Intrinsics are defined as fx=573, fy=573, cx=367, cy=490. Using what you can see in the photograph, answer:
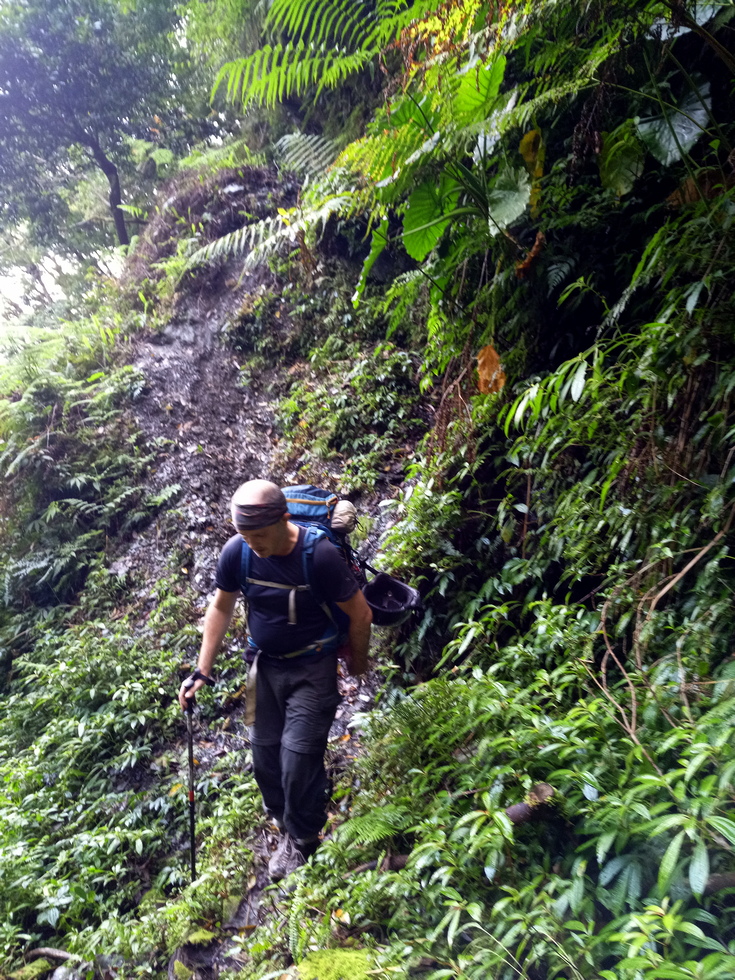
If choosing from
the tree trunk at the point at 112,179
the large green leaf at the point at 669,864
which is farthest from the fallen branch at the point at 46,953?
the tree trunk at the point at 112,179

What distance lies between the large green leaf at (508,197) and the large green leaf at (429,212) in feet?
0.82

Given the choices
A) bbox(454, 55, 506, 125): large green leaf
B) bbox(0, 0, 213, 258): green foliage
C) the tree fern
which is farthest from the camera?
bbox(0, 0, 213, 258): green foliage

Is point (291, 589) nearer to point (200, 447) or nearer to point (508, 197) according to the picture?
point (508, 197)

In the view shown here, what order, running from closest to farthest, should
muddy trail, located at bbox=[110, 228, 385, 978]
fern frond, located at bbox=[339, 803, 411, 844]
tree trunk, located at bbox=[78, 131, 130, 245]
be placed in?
fern frond, located at bbox=[339, 803, 411, 844] < muddy trail, located at bbox=[110, 228, 385, 978] < tree trunk, located at bbox=[78, 131, 130, 245]

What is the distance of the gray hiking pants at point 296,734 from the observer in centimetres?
306

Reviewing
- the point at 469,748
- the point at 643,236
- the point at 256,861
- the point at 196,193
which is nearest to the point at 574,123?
the point at 643,236

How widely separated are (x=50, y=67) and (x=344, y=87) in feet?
21.3

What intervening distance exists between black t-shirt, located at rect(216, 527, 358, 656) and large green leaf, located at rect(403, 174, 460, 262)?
203cm

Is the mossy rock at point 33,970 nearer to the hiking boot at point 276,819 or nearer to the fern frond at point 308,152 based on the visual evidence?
the hiking boot at point 276,819

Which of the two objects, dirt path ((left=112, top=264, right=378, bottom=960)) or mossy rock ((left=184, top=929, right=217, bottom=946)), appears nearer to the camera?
mossy rock ((left=184, top=929, right=217, bottom=946))

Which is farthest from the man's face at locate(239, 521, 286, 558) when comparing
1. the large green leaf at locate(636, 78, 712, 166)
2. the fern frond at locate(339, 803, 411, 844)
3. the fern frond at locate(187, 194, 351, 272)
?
the fern frond at locate(187, 194, 351, 272)

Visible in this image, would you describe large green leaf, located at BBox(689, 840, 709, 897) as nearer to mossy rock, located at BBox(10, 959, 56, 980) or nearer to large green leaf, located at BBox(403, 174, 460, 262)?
large green leaf, located at BBox(403, 174, 460, 262)

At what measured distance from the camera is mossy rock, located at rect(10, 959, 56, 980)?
3.49m

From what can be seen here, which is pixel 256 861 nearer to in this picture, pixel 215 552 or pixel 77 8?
pixel 215 552
